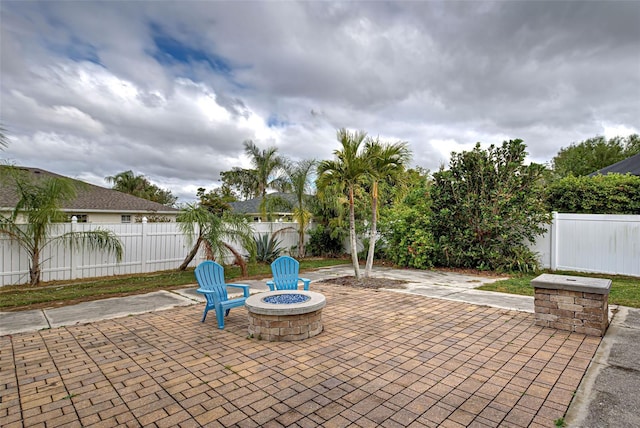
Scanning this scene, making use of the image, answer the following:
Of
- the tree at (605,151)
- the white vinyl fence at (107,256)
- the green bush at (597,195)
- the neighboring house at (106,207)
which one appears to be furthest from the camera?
the tree at (605,151)

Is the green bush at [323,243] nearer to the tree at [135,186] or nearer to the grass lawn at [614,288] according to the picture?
the grass lawn at [614,288]

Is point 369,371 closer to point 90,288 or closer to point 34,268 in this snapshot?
point 90,288

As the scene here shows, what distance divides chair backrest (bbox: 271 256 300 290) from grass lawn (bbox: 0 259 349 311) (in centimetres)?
297

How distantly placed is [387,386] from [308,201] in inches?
427

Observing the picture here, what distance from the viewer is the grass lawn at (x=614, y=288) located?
607cm

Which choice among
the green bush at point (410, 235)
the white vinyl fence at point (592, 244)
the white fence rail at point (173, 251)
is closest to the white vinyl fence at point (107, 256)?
the white fence rail at point (173, 251)

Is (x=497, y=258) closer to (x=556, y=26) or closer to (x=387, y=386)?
(x=556, y=26)

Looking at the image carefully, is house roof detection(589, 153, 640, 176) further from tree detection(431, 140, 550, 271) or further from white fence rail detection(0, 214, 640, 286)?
tree detection(431, 140, 550, 271)

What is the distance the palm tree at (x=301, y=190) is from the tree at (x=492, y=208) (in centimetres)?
524

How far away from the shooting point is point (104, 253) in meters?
9.03

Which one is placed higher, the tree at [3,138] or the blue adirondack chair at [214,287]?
the tree at [3,138]

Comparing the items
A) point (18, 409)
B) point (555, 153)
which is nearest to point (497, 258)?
point (18, 409)

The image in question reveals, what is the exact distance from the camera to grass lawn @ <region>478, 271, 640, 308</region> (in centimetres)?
607

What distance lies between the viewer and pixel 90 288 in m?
7.49
